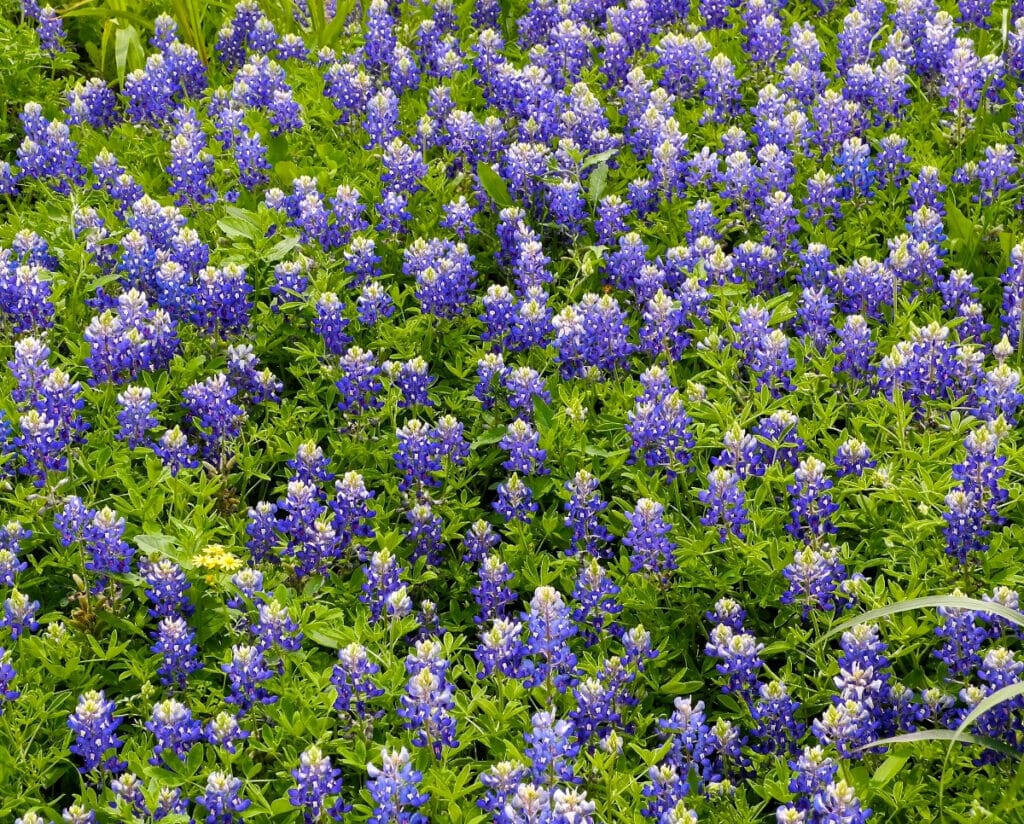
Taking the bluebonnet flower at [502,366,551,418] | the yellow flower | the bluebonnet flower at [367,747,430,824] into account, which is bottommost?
the bluebonnet flower at [367,747,430,824]

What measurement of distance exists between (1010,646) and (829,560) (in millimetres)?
543

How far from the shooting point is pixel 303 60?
6.67 meters

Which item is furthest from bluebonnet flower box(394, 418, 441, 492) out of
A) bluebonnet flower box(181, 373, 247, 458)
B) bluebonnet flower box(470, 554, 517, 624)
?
bluebonnet flower box(181, 373, 247, 458)

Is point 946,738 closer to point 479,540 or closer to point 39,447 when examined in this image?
point 479,540

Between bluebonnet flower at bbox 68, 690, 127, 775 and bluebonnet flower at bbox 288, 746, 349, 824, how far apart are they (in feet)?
1.53

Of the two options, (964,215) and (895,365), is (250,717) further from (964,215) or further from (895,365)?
(964,215)

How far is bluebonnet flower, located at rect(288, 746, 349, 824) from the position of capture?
3.41 metres

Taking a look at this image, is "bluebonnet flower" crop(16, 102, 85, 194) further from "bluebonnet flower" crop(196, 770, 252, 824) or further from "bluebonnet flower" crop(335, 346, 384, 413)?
"bluebonnet flower" crop(196, 770, 252, 824)

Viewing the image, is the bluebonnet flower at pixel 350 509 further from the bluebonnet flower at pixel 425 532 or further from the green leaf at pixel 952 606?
the green leaf at pixel 952 606

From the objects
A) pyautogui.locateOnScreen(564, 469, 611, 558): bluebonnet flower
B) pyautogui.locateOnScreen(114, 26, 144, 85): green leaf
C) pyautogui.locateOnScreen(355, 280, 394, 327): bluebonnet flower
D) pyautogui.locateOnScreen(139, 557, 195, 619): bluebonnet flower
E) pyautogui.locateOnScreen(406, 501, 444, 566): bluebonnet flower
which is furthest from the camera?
pyautogui.locateOnScreen(114, 26, 144, 85): green leaf

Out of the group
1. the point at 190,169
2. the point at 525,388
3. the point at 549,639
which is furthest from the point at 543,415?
the point at 190,169

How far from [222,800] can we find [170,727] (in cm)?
25

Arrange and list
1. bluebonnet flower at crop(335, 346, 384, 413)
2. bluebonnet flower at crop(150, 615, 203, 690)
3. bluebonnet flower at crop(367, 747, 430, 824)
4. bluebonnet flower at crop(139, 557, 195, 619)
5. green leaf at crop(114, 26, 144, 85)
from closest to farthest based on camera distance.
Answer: bluebonnet flower at crop(367, 747, 430, 824) < bluebonnet flower at crop(150, 615, 203, 690) < bluebonnet flower at crop(139, 557, 195, 619) < bluebonnet flower at crop(335, 346, 384, 413) < green leaf at crop(114, 26, 144, 85)

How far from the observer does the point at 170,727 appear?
3.54m
